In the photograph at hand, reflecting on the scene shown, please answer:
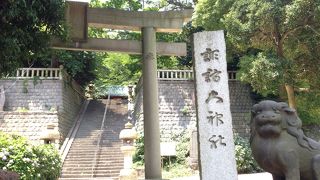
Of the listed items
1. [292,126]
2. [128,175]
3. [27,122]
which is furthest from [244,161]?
[292,126]

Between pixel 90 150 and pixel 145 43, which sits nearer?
pixel 145 43

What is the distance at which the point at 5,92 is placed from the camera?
19609 millimetres

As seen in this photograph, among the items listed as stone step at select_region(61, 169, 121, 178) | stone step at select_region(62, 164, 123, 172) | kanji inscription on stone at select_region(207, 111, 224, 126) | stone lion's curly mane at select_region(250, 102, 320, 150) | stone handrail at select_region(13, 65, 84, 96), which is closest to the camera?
stone lion's curly mane at select_region(250, 102, 320, 150)

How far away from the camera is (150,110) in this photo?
29.1 ft

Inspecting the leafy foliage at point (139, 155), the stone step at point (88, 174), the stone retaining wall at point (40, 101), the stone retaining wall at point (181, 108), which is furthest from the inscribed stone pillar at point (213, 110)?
the stone retaining wall at point (40, 101)

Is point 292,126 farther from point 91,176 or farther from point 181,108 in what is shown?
point 181,108

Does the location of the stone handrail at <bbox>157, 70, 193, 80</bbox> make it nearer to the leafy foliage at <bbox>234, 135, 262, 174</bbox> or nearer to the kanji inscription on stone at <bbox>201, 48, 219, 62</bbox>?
the leafy foliage at <bbox>234, 135, 262, 174</bbox>

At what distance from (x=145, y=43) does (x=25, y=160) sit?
12.9ft

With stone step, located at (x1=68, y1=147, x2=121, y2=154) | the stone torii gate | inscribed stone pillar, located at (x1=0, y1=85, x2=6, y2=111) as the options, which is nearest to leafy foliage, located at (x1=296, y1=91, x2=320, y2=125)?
the stone torii gate

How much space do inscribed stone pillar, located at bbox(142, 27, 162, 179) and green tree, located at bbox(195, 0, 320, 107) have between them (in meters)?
6.59

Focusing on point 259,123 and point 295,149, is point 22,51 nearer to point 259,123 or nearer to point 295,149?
point 259,123

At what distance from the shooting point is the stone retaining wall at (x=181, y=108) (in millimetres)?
18969

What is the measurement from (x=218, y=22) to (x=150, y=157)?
1082 centimetres

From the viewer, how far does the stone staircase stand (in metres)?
14.4
